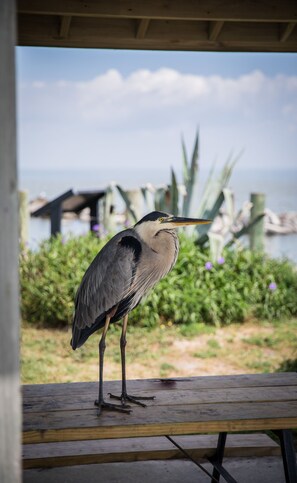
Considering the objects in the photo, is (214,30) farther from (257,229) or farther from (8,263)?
(257,229)

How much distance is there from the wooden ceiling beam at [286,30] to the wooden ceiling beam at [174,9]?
0.76ft

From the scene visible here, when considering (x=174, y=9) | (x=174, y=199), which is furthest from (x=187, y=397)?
(x=174, y=199)

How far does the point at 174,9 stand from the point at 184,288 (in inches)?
156

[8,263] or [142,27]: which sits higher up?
[142,27]

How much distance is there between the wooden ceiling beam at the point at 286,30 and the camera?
12.4 feet

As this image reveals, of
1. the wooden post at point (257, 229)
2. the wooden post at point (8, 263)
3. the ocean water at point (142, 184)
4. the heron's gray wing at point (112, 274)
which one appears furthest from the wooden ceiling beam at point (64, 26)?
the wooden post at point (257, 229)

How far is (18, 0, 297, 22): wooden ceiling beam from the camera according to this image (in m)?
3.38

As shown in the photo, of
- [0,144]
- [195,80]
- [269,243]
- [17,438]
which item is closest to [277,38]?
[0,144]

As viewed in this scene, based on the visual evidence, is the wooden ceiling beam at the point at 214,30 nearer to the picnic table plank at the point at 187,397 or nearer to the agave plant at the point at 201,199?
the picnic table plank at the point at 187,397

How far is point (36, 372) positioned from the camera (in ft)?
19.4

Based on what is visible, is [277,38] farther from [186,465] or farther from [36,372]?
[36,372]

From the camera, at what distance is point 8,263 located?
175cm

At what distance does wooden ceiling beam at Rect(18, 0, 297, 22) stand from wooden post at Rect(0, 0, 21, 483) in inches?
68.7

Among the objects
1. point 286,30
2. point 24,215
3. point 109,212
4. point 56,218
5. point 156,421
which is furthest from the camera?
point 24,215
